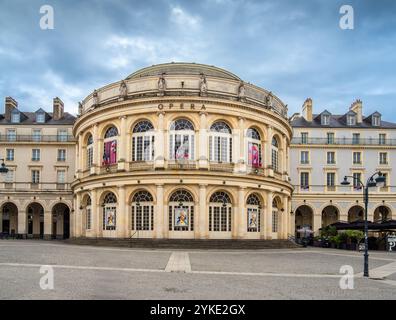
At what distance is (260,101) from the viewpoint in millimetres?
39250

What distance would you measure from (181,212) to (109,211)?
257 inches

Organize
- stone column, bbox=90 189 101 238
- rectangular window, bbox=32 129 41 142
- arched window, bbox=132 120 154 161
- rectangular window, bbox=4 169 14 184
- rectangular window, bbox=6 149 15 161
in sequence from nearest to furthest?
arched window, bbox=132 120 154 161 < stone column, bbox=90 189 101 238 < rectangular window, bbox=4 169 14 184 < rectangular window, bbox=6 149 15 161 < rectangular window, bbox=32 129 41 142

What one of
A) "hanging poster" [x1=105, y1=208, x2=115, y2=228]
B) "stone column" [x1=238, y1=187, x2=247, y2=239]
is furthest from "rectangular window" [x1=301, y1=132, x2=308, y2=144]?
"hanging poster" [x1=105, y1=208, x2=115, y2=228]

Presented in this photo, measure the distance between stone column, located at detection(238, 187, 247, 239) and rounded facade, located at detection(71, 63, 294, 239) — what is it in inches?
3.2

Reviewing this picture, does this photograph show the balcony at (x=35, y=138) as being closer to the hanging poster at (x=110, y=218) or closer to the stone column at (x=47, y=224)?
the stone column at (x=47, y=224)

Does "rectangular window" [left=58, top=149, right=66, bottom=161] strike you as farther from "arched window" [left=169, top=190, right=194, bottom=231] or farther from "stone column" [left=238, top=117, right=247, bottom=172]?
"stone column" [left=238, top=117, right=247, bottom=172]

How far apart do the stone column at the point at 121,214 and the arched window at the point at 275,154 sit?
550 inches

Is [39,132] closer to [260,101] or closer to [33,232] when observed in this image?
[33,232]

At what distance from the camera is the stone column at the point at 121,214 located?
35.5 metres

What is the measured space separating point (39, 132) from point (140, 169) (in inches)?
1050

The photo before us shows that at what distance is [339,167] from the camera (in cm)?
5653

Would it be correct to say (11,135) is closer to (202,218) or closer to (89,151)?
(89,151)

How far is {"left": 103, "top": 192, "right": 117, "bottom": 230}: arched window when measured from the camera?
121 feet

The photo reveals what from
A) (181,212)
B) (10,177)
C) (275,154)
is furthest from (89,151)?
(10,177)
